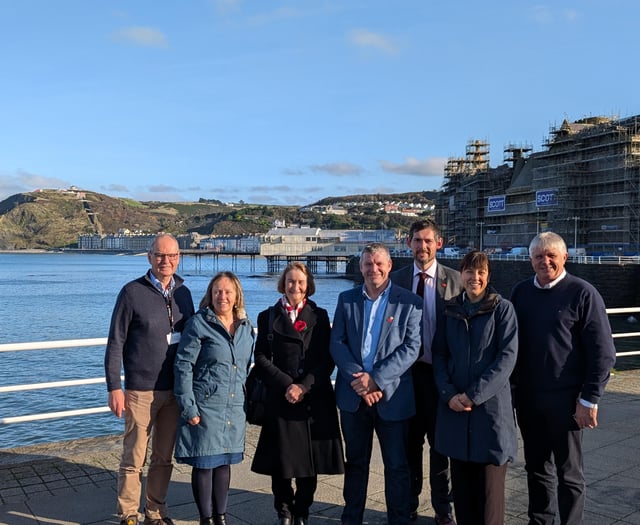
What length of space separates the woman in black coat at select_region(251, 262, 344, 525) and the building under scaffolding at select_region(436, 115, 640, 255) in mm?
59302

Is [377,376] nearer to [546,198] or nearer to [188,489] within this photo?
[188,489]

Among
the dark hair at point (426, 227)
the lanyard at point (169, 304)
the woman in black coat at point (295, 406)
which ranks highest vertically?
the dark hair at point (426, 227)

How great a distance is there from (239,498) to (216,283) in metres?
1.67

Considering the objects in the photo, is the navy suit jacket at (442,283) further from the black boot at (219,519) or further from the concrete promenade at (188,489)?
the black boot at (219,519)

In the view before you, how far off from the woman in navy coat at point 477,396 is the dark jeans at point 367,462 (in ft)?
1.01

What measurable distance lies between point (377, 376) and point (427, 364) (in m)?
0.55

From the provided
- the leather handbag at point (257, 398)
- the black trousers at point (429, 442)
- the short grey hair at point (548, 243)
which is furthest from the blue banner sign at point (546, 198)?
the leather handbag at point (257, 398)

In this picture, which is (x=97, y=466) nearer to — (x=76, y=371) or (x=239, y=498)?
(x=239, y=498)

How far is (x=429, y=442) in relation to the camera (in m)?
4.61

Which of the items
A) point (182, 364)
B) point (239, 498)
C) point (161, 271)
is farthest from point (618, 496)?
point (161, 271)

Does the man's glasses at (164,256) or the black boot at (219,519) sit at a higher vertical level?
the man's glasses at (164,256)

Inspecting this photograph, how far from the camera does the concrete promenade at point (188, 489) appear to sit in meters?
4.45

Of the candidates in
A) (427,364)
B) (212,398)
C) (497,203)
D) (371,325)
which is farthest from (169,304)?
(497,203)

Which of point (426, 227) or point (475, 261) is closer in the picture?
point (475, 261)
